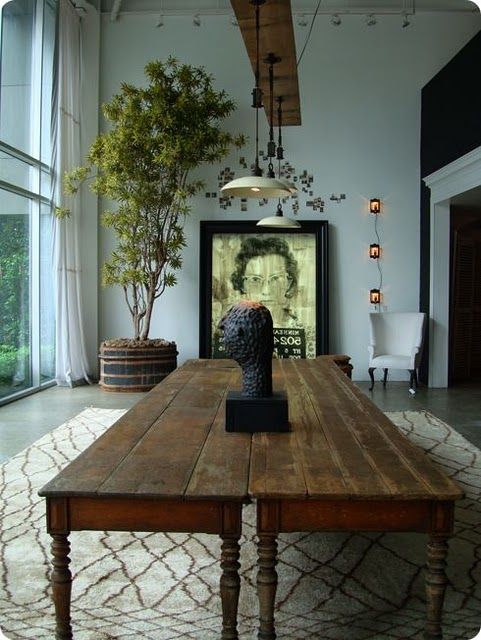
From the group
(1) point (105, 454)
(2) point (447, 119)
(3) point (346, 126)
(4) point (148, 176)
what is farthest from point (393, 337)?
(1) point (105, 454)

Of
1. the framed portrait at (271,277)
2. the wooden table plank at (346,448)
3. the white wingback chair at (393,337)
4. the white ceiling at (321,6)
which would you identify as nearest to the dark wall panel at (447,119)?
the white wingback chair at (393,337)

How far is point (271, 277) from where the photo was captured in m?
8.29

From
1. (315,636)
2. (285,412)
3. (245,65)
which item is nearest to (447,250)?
(245,65)

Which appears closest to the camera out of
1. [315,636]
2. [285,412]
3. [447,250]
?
[315,636]

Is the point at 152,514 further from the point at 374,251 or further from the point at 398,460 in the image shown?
the point at 374,251

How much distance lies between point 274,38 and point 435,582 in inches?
119

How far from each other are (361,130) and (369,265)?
173 cm

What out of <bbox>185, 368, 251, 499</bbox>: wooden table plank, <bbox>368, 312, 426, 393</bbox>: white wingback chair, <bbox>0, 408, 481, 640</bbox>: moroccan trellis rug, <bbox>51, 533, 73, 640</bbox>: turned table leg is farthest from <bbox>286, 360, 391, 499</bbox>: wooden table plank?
<bbox>368, 312, 426, 393</bbox>: white wingback chair

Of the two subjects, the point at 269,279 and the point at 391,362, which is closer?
the point at 391,362

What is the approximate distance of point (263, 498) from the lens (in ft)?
5.87

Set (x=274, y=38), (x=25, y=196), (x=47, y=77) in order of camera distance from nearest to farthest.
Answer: (x=274, y=38), (x=25, y=196), (x=47, y=77)

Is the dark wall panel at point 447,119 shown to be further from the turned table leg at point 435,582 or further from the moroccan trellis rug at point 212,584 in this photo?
the turned table leg at point 435,582

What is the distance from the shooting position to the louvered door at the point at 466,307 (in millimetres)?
8383

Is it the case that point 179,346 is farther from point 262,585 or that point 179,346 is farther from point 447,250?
point 262,585
